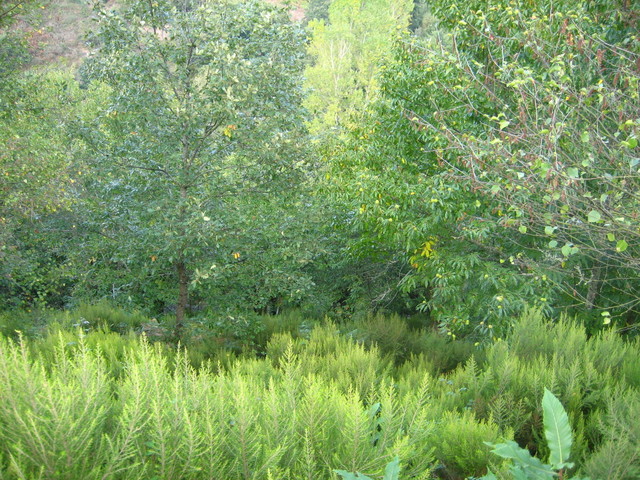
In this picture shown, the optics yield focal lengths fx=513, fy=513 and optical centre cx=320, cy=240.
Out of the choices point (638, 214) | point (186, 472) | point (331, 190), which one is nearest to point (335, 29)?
point (331, 190)

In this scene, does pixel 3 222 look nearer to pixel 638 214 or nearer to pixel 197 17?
pixel 197 17

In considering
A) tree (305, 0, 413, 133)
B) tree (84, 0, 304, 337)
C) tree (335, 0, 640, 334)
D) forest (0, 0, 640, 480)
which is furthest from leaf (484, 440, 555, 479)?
tree (305, 0, 413, 133)

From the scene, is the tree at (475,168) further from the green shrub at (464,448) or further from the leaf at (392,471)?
the leaf at (392,471)

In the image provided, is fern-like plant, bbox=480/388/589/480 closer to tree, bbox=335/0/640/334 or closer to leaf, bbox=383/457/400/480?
leaf, bbox=383/457/400/480

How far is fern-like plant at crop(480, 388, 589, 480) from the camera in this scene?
1841 mm

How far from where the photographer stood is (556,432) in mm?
2053

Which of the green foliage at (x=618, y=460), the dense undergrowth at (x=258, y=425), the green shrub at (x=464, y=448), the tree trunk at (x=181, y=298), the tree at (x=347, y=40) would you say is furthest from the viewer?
the tree at (x=347, y=40)

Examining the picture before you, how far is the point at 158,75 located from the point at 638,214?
594 centimetres

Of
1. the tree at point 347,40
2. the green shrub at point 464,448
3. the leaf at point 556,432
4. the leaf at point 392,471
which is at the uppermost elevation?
the tree at point 347,40

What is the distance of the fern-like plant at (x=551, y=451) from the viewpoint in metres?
1.84

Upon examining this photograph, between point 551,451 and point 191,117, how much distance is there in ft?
19.7

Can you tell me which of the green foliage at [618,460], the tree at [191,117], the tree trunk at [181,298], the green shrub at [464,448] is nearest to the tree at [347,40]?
the tree at [191,117]

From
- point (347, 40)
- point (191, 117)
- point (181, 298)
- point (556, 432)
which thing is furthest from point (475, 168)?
point (347, 40)

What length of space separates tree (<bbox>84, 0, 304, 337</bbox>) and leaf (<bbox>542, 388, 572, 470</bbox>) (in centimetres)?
512
